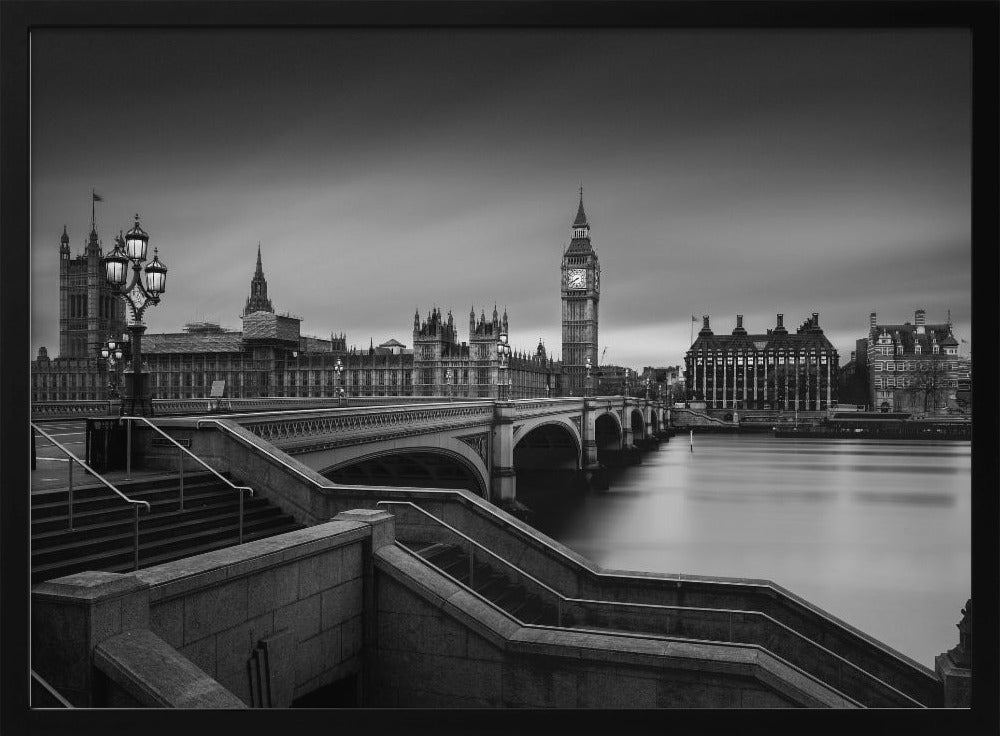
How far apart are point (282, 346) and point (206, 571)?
88.6 m

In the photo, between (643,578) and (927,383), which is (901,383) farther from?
(643,578)

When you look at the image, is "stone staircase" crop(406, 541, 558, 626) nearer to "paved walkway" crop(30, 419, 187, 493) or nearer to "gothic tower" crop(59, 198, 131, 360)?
"paved walkway" crop(30, 419, 187, 493)

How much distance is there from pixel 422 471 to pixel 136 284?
1122 inches

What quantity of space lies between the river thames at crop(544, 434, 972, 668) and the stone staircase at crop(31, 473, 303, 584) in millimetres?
7049

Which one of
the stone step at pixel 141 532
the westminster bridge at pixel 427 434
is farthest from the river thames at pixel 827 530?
the stone step at pixel 141 532

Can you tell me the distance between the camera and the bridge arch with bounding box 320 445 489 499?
29.1 m

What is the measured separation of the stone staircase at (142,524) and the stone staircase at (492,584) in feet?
5.91

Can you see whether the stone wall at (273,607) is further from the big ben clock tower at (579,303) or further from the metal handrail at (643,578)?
the big ben clock tower at (579,303)

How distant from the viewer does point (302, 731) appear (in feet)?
16.4

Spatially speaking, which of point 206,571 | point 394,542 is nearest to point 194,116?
point 206,571

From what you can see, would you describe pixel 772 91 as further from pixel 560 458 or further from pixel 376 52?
A: pixel 560 458

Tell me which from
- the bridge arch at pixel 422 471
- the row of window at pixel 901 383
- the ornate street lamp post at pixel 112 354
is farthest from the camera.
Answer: the bridge arch at pixel 422 471

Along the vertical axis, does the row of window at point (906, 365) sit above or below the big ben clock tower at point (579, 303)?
below

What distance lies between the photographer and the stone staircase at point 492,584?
9.88m
